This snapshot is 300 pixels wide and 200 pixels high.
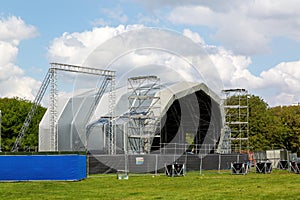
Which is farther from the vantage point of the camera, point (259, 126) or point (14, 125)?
point (259, 126)

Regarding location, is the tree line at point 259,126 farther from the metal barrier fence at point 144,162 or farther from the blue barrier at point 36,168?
the blue barrier at point 36,168

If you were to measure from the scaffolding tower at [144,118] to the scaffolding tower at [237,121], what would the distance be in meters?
11.2

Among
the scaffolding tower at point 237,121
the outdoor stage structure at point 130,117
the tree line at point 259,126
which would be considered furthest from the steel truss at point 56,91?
the tree line at point 259,126

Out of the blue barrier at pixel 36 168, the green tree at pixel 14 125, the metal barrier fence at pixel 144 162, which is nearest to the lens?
the blue barrier at pixel 36 168

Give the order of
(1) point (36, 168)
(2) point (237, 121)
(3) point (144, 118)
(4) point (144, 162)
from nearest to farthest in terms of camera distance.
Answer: (1) point (36, 168), (4) point (144, 162), (3) point (144, 118), (2) point (237, 121)

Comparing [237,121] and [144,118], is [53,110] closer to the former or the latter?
[144,118]

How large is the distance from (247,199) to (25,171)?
17.4 meters

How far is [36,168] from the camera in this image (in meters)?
33.8

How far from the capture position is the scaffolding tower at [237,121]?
61.5m

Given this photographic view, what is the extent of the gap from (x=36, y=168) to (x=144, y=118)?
18.7 metres

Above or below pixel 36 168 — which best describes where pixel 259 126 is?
above

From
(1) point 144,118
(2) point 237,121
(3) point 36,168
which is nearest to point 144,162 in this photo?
(1) point 144,118

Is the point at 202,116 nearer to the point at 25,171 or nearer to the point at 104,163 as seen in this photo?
the point at 104,163

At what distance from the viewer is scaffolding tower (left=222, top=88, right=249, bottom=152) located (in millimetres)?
61531
